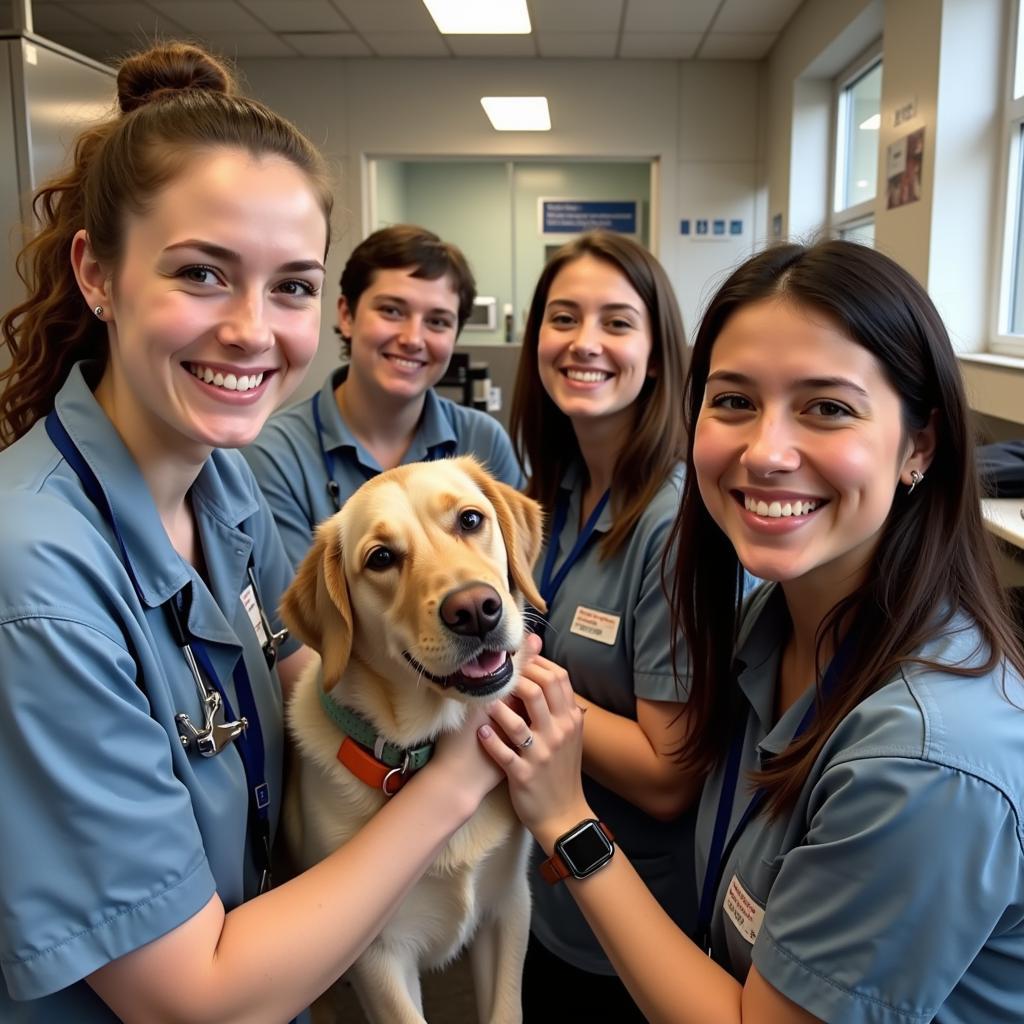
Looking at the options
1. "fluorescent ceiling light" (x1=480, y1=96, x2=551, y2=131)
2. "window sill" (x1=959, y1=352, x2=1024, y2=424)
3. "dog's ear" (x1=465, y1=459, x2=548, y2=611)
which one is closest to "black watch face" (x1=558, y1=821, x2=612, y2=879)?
"dog's ear" (x1=465, y1=459, x2=548, y2=611)

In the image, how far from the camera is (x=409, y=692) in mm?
1288

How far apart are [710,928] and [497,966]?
0.42 meters

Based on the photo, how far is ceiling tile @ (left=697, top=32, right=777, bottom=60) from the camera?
250 inches

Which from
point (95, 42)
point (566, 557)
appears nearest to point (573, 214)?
point (95, 42)

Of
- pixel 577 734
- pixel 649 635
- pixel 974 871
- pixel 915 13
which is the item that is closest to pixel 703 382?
pixel 649 635

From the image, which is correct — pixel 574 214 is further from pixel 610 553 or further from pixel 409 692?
pixel 409 692

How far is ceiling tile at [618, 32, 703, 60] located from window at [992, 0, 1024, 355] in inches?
122

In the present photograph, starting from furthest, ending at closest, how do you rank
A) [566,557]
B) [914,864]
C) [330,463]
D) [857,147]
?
[857,147] < [330,463] < [566,557] < [914,864]

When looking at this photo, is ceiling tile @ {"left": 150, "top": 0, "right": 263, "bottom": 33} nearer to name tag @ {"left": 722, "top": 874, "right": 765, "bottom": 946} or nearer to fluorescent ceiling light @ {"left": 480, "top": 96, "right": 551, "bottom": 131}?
fluorescent ceiling light @ {"left": 480, "top": 96, "right": 551, "bottom": 131}

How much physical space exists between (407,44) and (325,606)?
6.64 metres

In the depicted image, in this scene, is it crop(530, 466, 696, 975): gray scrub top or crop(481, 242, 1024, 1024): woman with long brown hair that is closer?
crop(481, 242, 1024, 1024): woman with long brown hair

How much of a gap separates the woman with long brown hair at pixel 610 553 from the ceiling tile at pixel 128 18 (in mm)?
5597

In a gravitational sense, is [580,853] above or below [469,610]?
below

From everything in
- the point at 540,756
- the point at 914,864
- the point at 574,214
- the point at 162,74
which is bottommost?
the point at 540,756
